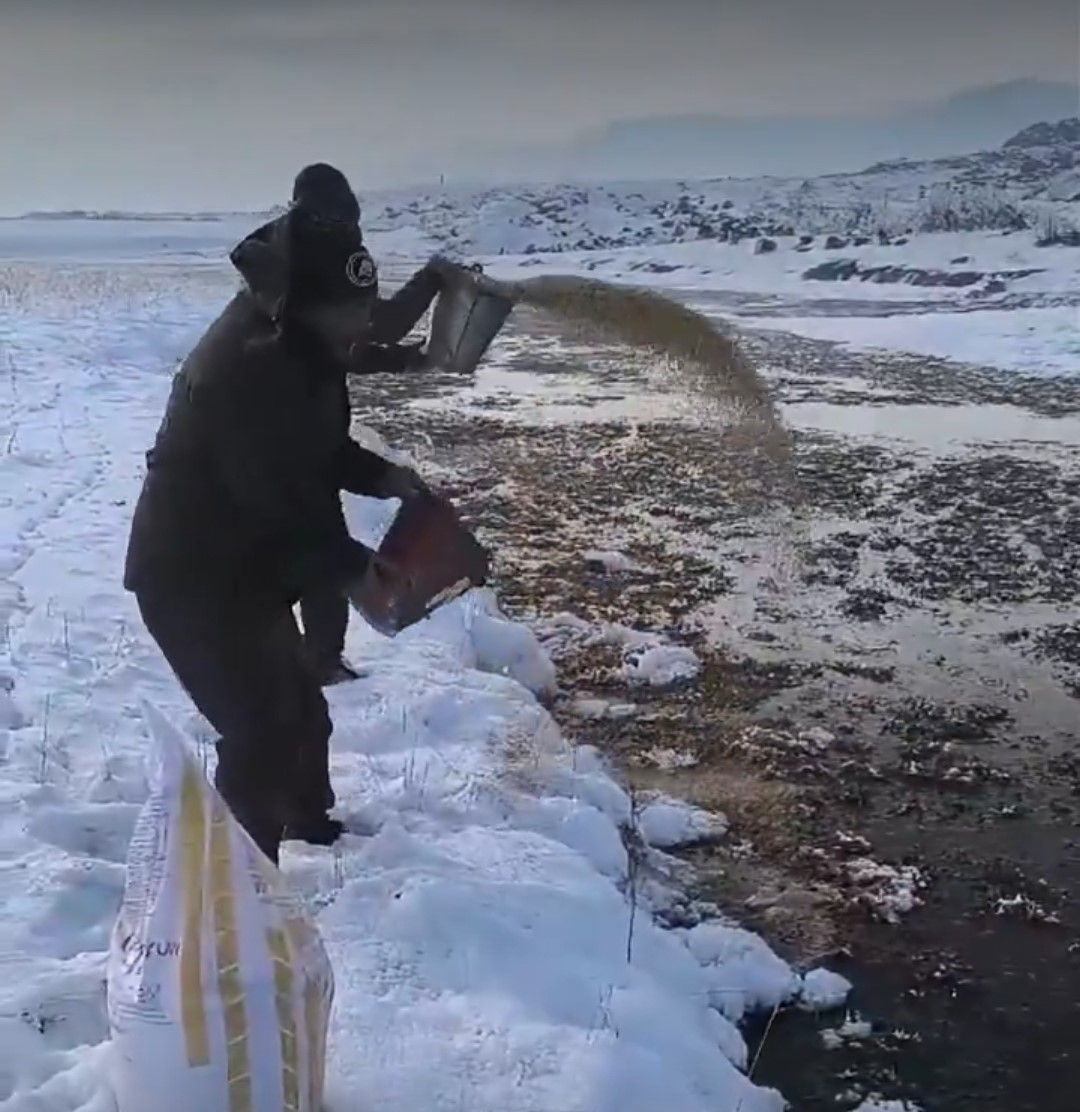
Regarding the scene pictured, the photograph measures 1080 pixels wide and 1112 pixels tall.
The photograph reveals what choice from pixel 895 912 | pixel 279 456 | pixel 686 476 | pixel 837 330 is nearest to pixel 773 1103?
pixel 895 912

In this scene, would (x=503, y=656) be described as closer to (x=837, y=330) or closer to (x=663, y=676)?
(x=663, y=676)

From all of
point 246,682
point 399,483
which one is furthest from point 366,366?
point 246,682

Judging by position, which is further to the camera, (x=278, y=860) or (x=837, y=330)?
(x=837, y=330)

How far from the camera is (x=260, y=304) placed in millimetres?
3146

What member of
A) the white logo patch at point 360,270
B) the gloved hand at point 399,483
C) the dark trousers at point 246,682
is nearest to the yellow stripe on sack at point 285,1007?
the dark trousers at point 246,682

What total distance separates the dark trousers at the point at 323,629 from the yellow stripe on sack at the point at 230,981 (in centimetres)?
140

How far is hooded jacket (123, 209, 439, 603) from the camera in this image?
3115 millimetres

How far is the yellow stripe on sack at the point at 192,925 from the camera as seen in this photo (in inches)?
94.7

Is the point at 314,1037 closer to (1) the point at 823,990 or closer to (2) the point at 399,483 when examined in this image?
(2) the point at 399,483

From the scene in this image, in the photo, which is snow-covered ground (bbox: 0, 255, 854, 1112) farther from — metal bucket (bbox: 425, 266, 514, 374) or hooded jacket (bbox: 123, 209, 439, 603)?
metal bucket (bbox: 425, 266, 514, 374)

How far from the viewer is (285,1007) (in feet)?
8.20

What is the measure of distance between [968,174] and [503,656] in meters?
62.9

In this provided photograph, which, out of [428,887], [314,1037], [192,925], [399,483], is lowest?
[428,887]

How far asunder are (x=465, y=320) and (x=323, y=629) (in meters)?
1.02
